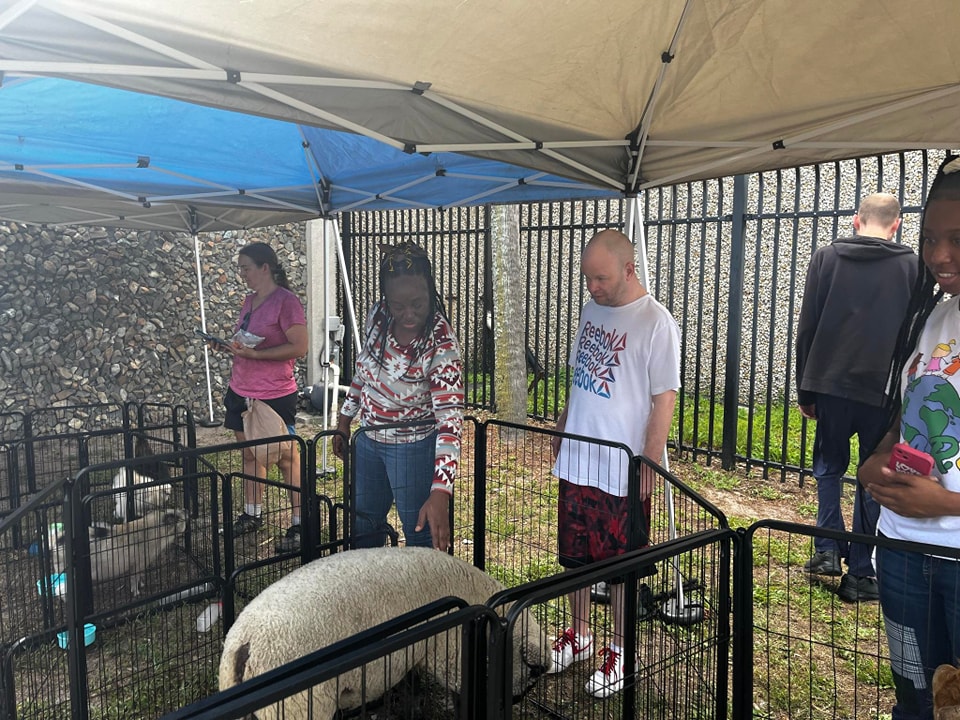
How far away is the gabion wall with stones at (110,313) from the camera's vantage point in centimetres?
838

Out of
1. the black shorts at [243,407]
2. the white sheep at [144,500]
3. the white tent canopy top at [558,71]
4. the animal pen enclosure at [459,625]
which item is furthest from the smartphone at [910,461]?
the black shorts at [243,407]

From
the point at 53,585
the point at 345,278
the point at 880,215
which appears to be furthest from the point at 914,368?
the point at 345,278

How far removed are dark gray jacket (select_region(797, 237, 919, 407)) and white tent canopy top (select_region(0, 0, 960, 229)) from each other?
3.90 feet

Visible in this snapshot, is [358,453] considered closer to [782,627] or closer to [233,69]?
[233,69]

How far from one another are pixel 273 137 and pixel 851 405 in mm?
4130

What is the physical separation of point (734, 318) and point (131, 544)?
18.1ft

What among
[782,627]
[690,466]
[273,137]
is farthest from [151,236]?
[782,627]

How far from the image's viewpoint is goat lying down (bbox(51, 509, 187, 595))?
11.6 ft

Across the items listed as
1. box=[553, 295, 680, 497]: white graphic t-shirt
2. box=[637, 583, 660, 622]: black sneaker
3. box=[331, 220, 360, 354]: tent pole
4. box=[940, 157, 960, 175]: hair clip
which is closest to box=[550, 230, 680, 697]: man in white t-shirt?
box=[553, 295, 680, 497]: white graphic t-shirt

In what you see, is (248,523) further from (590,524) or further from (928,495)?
(928,495)

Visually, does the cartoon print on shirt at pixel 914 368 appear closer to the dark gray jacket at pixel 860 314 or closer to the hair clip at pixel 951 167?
the hair clip at pixel 951 167

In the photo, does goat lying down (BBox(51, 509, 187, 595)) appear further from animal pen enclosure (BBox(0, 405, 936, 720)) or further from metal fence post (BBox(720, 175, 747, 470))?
metal fence post (BBox(720, 175, 747, 470))

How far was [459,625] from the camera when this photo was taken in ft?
4.69

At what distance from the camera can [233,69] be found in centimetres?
220
